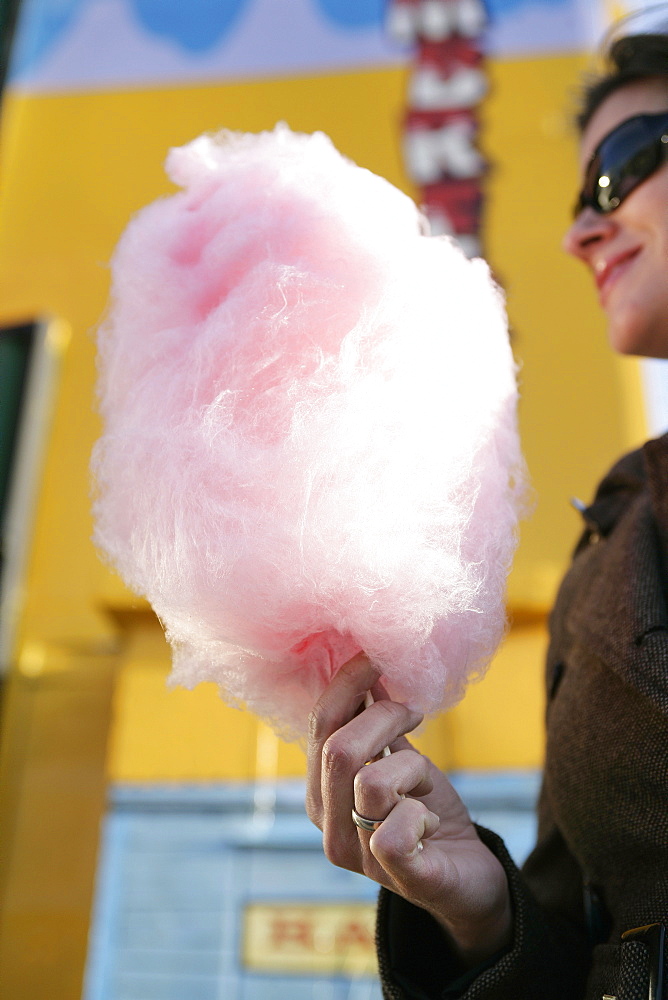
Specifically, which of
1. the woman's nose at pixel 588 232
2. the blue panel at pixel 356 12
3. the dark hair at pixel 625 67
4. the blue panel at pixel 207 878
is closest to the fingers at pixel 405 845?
the woman's nose at pixel 588 232

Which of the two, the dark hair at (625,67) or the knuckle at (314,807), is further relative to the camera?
the dark hair at (625,67)

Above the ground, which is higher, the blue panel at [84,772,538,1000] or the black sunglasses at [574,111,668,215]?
the black sunglasses at [574,111,668,215]

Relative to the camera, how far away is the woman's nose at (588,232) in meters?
1.12

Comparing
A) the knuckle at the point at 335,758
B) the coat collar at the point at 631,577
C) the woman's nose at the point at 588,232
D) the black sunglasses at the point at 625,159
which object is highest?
the black sunglasses at the point at 625,159

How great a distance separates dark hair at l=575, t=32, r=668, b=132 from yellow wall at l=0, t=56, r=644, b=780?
2.13 metres

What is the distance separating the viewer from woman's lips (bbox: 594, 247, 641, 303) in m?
1.09

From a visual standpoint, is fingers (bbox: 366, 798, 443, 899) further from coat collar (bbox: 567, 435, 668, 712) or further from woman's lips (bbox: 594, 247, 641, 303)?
woman's lips (bbox: 594, 247, 641, 303)

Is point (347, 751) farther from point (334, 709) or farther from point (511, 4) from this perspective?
point (511, 4)

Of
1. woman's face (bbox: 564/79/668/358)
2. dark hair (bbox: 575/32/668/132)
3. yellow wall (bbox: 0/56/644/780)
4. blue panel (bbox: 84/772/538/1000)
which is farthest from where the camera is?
yellow wall (bbox: 0/56/644/780)

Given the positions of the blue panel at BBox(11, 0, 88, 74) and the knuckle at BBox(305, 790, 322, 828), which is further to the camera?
the blue panel at BBox(11, 0, 88, 74)

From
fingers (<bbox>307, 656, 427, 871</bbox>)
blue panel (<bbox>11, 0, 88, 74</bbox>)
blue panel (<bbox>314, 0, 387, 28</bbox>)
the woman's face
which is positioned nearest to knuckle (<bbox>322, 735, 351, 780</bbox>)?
fingers (<bbox>307, 656, 427, 871</bbox>)

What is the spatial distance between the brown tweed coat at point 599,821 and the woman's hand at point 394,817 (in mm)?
36

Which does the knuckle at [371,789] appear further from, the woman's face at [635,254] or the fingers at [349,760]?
the woman's face at [635,254]

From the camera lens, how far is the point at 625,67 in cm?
123
